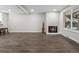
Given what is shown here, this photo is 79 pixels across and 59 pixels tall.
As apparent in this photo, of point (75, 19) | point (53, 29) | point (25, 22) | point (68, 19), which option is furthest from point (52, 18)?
point (75, 19)

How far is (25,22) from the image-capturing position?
11.2 metres

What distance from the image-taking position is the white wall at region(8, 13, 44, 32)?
1109cm

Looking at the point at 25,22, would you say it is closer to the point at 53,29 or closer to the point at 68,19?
the point at 53,29

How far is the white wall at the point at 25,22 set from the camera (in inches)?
436

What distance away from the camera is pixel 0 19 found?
933 cm

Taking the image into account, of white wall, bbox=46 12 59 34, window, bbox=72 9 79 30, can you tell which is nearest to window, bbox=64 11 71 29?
window, bbox=72 9 79 30

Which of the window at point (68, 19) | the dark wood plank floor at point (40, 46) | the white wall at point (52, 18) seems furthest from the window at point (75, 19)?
the white wall at point (52, 18)

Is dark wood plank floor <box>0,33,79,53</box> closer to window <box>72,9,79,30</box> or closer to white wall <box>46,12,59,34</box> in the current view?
window <box>72,9,79,30</box>

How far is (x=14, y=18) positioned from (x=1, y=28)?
2467 mm
